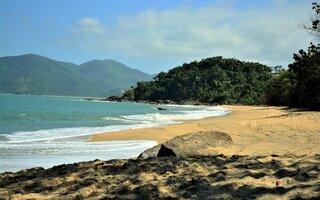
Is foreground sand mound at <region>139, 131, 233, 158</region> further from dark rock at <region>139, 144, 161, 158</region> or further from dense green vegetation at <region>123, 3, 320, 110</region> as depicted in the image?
dense green vegetation at <region>123, 3, 320, 110</region>

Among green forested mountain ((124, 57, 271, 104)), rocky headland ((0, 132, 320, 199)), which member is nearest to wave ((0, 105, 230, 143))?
rocky headland ((0, 132, 320, 199))

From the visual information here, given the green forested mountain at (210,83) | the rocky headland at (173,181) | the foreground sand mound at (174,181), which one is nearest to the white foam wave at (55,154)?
the rocky headland at (173,181)

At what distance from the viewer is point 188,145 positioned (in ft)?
30.0

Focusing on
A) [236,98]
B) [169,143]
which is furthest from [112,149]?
[236,98]

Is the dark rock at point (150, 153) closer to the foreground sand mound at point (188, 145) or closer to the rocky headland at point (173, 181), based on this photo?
the foreground sand mound at point (188, 145)

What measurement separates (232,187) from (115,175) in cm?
231

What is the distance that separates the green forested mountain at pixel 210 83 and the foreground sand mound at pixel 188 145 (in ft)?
334

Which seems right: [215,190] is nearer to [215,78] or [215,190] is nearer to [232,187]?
[232,187]

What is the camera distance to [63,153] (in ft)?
39.2

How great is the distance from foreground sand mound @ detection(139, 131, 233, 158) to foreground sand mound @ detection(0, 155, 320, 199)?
172 cm

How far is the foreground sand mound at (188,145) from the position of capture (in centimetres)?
884

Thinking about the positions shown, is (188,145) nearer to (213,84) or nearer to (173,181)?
(173,181)

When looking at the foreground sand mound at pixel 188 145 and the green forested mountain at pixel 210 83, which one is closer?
the foreground sand mound at pixel 188 145

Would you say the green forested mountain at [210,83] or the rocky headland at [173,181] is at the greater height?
the green forested mountain at [210,83]
